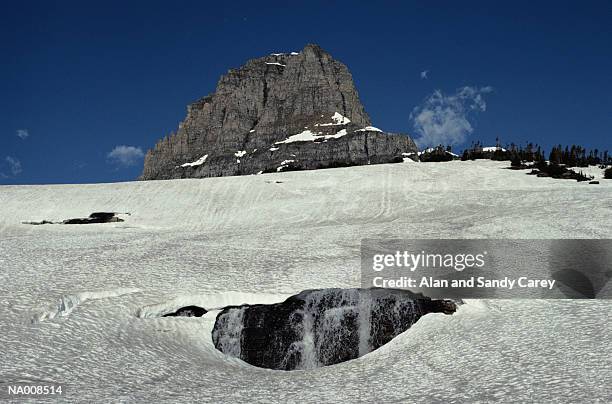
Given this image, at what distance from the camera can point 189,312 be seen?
1166cm

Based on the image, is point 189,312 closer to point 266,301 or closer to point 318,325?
point 266,301

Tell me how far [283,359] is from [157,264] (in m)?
5.70

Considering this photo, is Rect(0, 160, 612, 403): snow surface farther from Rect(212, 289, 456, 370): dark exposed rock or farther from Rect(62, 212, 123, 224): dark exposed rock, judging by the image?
Rect(62, 212, 123, 224): dark exposed rock

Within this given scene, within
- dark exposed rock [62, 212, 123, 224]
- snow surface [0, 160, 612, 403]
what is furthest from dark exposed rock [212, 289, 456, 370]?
dark exposed rock [62, 212, 123, 224]

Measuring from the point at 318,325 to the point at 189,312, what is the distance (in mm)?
2713

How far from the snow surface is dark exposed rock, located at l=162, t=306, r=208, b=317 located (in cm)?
23

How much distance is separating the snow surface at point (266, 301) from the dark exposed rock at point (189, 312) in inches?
9.0

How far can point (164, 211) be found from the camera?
91.0 ft

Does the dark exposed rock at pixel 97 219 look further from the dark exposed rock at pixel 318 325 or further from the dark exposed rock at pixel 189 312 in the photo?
the dark exposed rock at pixel 318 325

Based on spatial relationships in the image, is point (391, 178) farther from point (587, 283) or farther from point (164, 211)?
point (587, 283)

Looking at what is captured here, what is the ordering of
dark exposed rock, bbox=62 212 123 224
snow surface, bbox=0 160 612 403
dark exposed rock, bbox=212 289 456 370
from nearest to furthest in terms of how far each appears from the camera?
snow surface, bbox=0 160 612 403 → dark exposed rock, bbox=212 289 456 370 → dark exposed rock, bbox=62 212 123 224

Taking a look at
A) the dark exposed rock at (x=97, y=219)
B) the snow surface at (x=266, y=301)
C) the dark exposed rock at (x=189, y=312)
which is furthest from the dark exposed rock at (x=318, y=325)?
the dark exposed rock at (x=97, y=219)

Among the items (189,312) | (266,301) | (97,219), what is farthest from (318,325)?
(97,219)

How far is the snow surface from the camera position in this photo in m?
7.93
